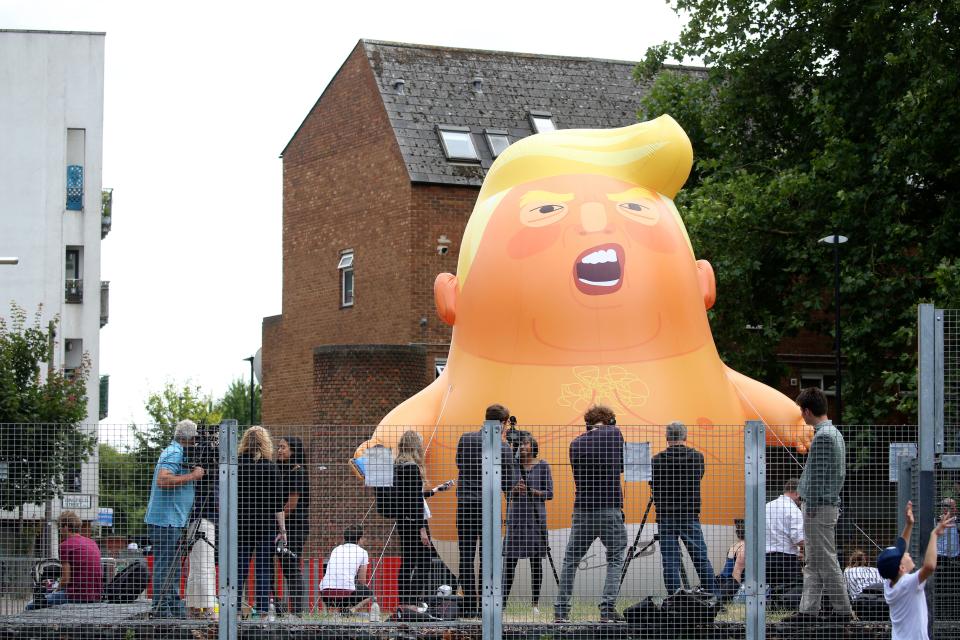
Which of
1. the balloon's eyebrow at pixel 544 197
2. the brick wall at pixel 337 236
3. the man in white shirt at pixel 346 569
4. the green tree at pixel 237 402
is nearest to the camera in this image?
the man in white shirt at pixel 346 569

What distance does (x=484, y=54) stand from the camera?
36969 mm

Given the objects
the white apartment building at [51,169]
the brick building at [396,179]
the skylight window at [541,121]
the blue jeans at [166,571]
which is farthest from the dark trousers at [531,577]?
the white apartment building at [51,169]

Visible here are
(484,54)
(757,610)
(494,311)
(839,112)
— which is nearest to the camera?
(757,610)

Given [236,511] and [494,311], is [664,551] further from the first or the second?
[494,311]

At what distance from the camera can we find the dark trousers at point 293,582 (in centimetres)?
1130

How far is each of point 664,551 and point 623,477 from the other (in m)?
0.62

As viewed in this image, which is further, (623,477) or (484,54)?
(484,54)

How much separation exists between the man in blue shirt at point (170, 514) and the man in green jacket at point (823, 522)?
14.7 ft

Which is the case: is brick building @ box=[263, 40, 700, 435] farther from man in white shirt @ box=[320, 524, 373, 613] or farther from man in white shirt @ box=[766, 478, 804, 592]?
man in white shirt @ box=[766, 478, 804, 592]

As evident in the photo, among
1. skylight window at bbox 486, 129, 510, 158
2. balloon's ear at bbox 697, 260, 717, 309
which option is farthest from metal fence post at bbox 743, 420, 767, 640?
skylight window at bbox 486, 129, 510, 158

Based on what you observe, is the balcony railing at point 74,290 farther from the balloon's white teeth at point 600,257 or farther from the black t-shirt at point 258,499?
the black t-shirt at point 258,499

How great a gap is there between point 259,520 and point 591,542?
8.09ft

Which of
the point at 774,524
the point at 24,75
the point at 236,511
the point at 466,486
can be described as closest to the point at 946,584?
the point at 774,524

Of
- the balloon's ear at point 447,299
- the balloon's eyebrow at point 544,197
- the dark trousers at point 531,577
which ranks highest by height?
the balloon's eyebrow at point 544,197
